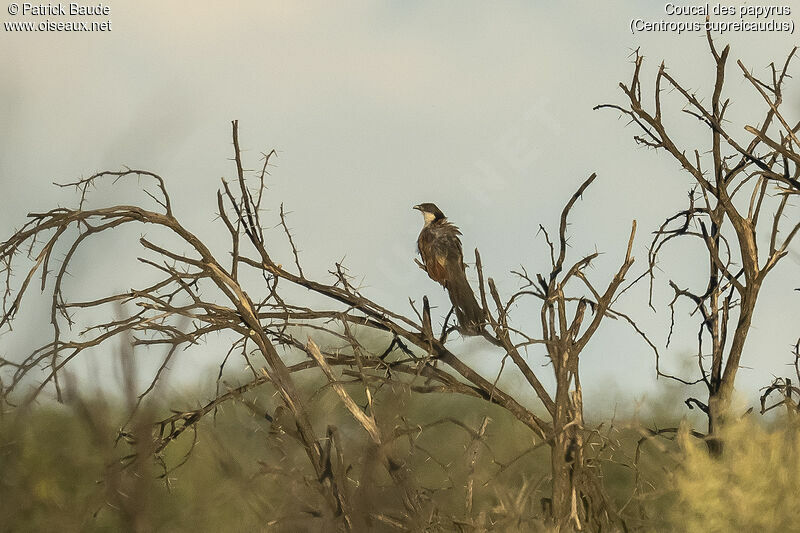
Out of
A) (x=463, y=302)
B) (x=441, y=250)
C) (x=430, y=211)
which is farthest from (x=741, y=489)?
(x=430, y=211)

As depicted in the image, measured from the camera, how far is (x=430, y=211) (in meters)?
7.91

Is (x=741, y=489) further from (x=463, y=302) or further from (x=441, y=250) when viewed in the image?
(x=441, y=250)

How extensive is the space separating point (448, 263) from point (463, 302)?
70 cm

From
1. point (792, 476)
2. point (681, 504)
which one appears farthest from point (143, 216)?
point (792, 476)

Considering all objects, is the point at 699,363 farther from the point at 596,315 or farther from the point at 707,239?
the point at 596,315

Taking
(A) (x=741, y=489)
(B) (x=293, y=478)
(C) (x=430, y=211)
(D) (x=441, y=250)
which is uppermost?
(C) (x=430, y=211)

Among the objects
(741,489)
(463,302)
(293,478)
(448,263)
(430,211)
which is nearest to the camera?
(293,478)

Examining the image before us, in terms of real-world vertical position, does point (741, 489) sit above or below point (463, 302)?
below

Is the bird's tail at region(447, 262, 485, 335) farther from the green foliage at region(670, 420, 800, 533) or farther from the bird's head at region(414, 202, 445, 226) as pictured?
the green foliage at region(670, 420, 800, 533)

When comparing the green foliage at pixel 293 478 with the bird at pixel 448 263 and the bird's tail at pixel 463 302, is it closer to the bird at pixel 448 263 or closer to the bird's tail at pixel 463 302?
the bird's tail at pixel 463 302

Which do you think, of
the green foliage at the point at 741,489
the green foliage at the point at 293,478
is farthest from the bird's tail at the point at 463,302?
the green foliage at the point at 741,489

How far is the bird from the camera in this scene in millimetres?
5609

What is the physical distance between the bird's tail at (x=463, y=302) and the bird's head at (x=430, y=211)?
1468 mm

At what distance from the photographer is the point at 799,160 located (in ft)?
13.4
